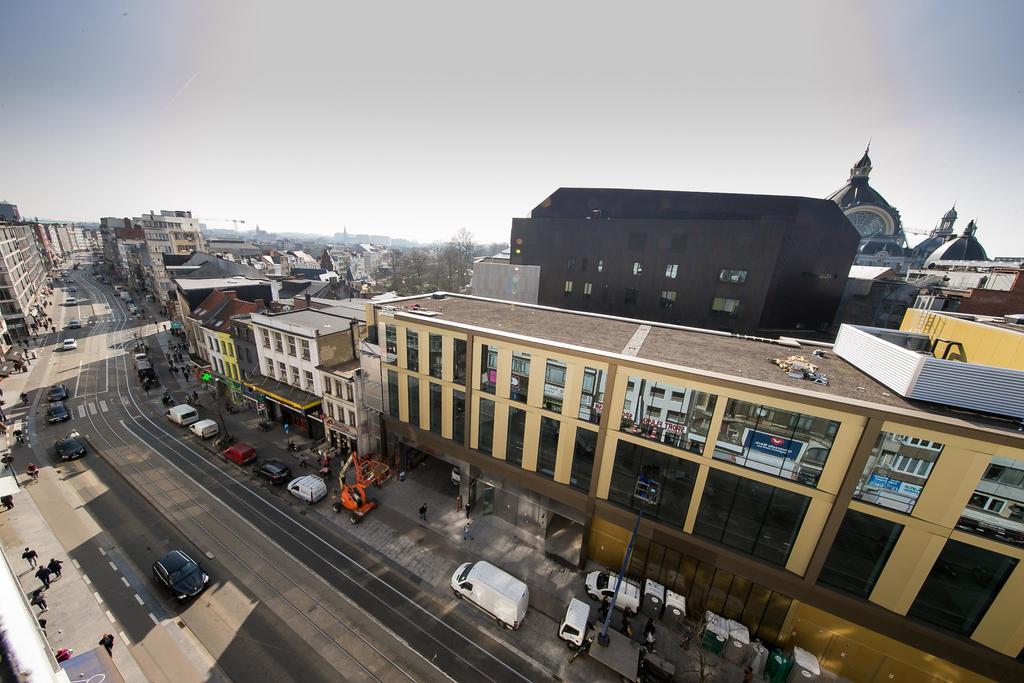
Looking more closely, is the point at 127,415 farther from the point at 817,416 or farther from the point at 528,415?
the point at 817,416

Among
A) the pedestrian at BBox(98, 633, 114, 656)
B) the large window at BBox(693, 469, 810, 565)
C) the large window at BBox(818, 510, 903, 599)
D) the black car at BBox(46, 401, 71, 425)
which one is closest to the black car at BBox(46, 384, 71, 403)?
the black car at BBox(46, 401, 71, 425)

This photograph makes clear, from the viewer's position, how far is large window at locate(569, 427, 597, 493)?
2083cm

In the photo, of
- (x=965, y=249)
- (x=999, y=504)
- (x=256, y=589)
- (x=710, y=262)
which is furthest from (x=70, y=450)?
(x=965, y=249)

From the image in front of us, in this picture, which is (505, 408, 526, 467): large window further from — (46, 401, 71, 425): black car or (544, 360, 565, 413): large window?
(46, 401, 71, 425): black car

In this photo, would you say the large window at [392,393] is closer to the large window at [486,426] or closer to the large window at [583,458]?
the large window at [486,426]

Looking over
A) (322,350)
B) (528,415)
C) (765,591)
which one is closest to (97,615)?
(322,350)

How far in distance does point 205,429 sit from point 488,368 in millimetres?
29908

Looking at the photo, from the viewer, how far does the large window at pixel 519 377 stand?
71.3 ft

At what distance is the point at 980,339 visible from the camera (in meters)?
18.5

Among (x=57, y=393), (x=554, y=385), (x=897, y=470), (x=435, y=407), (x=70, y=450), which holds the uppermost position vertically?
(x=897, y=470)

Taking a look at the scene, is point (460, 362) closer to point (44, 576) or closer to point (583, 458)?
point (583, 458)

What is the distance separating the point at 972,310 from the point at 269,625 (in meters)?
61.8

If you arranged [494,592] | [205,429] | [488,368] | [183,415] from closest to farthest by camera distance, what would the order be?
[494,592], [488,368], [205,429], [183,415]

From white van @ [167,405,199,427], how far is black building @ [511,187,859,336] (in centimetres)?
4052
